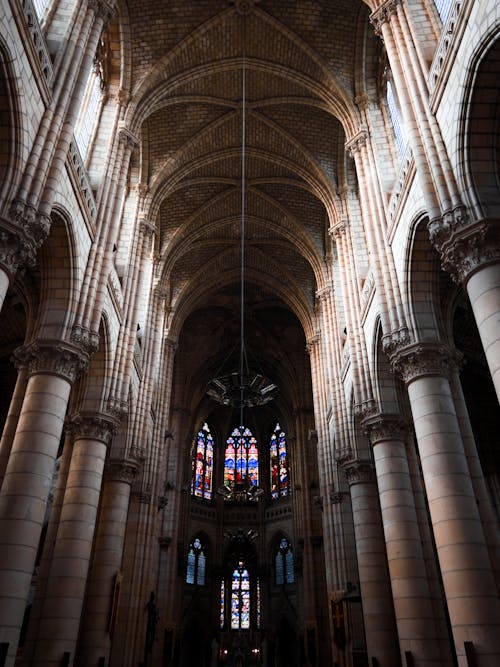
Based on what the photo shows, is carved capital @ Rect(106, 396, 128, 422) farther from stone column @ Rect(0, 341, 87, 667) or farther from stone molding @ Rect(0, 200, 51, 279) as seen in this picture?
stone molding @ Rect(0, 200, 51, 279)

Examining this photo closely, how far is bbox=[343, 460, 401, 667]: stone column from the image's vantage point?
14172mm

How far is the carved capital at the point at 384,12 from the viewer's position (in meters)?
13.0

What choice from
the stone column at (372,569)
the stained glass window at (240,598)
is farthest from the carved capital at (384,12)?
the stained glass window at (240,598)

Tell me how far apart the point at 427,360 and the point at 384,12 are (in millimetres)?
8177

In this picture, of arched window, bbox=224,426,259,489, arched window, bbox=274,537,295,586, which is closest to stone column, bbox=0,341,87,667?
arched window, bbox=274,537,295,586

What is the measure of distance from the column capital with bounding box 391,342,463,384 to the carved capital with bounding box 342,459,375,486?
6.28m

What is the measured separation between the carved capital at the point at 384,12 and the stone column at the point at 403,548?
30.5ft

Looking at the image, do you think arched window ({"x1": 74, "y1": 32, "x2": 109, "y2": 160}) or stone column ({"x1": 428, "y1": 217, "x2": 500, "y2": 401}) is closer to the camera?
stone column ({"x1": 428, "y1": 217, "x2": 500, "y2": 401})

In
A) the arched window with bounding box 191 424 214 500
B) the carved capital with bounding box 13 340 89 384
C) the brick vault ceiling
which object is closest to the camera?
the carved capital with bounding box 13 340 89 384

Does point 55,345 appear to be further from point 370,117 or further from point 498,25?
point 370,117

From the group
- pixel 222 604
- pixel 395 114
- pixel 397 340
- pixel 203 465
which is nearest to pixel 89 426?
pixel 397 340

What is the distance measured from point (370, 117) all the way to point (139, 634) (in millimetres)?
18078

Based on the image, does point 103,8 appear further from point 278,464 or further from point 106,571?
point 278,464

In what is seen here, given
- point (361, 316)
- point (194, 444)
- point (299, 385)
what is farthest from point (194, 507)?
point (361, 316)
